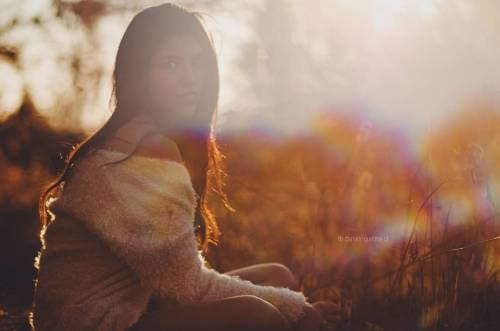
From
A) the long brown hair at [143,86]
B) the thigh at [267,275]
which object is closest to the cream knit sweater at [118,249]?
the long brown hair at [143,86]

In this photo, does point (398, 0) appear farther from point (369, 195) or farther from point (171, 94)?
point (171, 94)

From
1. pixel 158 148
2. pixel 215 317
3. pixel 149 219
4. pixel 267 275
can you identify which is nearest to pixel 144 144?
pixel 158 148

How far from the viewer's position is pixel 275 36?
22.9 feet

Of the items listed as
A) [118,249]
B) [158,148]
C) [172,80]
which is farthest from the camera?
[172,80]

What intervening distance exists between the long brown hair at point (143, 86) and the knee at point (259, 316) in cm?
59

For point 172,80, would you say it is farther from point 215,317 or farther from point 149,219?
point 215,317

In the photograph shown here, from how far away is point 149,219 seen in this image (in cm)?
165

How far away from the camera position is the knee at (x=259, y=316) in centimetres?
164

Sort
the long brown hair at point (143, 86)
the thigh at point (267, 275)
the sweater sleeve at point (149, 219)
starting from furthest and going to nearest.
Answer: the thigh at point (267, 275), the long brown hair at point (143, 86), the sweater sleeve at point (149, 219)

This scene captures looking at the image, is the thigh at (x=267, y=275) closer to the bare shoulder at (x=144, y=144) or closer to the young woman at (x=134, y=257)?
the young woman at (x=134, y=257)

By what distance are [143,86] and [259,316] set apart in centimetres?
90

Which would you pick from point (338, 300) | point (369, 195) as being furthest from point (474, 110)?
point (338, 300)

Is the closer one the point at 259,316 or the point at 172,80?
the point at 259,316

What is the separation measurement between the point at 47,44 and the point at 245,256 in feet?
13.1
